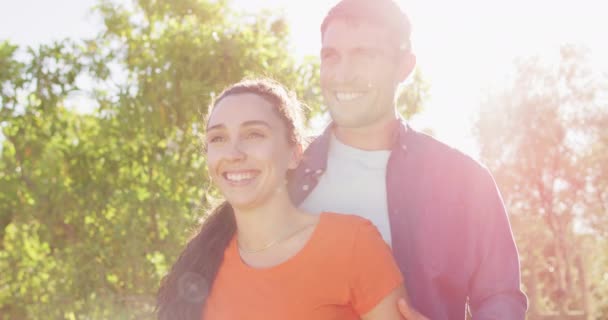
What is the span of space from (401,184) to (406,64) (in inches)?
24.2

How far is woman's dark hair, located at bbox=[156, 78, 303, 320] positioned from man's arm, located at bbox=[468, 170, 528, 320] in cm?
92

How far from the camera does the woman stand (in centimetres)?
345

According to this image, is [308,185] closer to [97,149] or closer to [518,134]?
[97,149]

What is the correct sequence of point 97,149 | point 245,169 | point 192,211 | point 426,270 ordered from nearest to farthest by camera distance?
point 245,169
point 426,270
point 192,211
point 97,149

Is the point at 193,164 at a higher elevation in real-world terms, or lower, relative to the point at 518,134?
higher

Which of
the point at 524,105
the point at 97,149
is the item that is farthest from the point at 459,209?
the point at 524,105

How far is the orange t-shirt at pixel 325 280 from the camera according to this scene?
11.2ft

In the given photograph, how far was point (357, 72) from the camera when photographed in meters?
4.12

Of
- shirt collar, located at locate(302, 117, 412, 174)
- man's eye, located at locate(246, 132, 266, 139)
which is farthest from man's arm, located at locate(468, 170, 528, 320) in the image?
man's eye, located at locate(246, 132, 266, 139)

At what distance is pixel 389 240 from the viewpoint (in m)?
4.12

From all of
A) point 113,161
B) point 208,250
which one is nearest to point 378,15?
point 208,250

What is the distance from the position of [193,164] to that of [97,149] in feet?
3.82

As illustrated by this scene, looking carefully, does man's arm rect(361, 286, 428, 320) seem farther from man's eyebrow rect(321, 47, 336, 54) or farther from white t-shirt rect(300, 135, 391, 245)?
man's eyebrow rect(321, 47, 336, 54)

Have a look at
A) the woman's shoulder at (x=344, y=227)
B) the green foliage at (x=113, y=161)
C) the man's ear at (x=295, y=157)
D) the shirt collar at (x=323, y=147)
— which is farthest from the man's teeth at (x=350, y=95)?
the green foliage at (x=113, y=161)
